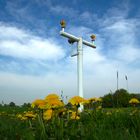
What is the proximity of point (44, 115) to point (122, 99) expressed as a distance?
10.6ft

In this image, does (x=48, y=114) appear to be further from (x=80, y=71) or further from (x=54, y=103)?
(x=80, y=71)

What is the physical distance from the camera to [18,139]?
3.53m

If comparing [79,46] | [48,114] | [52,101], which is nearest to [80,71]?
[79,46]

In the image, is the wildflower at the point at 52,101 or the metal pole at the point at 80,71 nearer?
the wildflower at the point at 52,101

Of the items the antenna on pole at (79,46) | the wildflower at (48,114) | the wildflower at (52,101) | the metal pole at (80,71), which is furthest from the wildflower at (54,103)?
the metal pole at (80,71)

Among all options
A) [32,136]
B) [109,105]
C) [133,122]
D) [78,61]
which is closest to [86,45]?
[78,61]

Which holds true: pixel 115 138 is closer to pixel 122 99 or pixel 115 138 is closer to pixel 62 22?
pixel 122 99

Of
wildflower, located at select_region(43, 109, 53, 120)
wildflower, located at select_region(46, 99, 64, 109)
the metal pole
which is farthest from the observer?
the metal pole

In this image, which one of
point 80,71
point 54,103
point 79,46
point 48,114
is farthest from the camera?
point 79,46

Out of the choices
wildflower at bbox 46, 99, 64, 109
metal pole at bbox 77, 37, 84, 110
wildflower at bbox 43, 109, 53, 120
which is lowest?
wildflower at bbox 43, 109, 53, 120

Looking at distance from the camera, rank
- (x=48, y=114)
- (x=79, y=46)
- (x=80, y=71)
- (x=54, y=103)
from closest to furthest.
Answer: (x=54, y=103) → (x=48, y=114) → (x=80, y=71) → (x=79, y=46)

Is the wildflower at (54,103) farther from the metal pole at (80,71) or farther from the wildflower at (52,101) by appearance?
the metal pole at (80,71)

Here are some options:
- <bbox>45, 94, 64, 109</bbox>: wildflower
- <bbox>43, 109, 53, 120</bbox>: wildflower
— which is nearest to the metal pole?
<bbox>43, 109, 53, 120</bbox>: wildflower

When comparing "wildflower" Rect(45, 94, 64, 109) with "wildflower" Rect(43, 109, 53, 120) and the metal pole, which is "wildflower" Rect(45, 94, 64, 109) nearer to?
"wildflower" Rect(43, 109, 53, 120)
